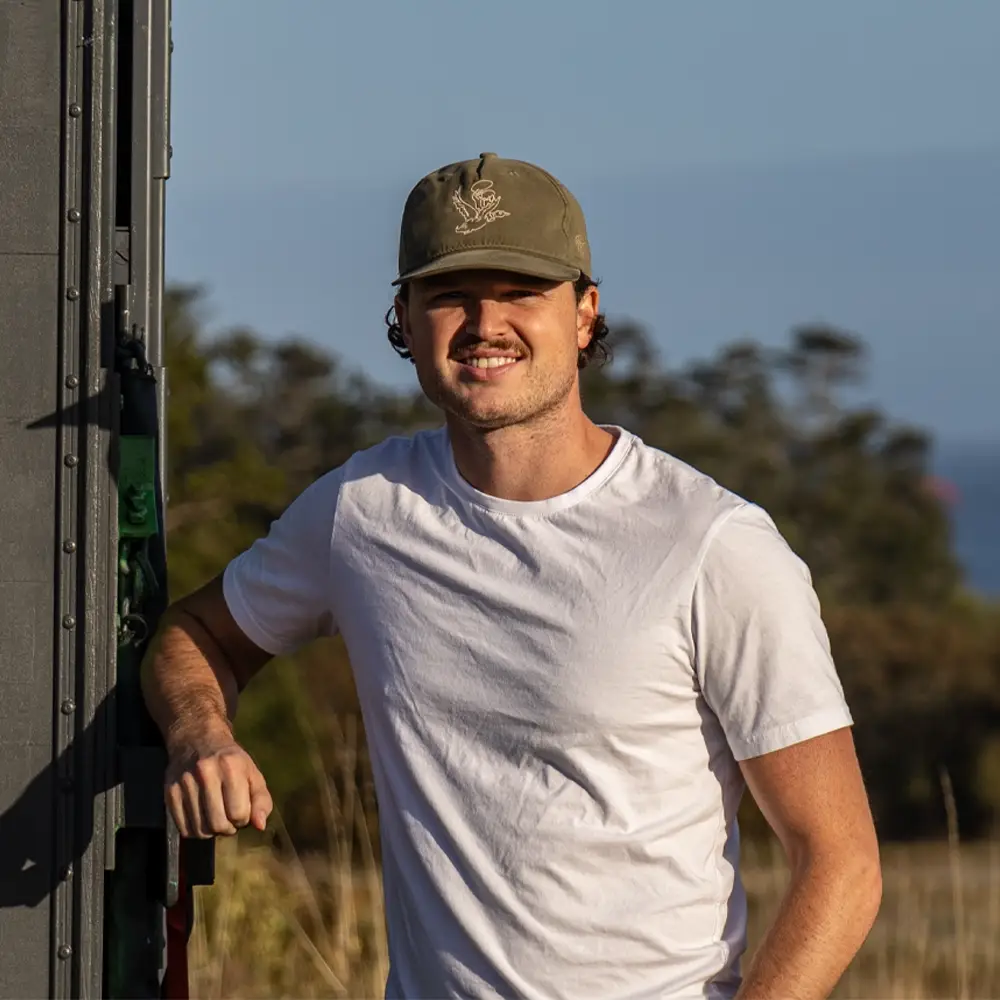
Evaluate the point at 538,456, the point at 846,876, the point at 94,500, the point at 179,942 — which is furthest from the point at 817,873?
the point at 94,500

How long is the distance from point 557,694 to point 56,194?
3.67 ft

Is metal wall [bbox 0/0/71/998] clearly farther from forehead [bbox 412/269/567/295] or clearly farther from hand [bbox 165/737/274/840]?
forehead [bbox 412/269/567/295]

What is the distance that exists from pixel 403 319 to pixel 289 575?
416mm

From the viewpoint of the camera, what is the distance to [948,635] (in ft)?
64.7

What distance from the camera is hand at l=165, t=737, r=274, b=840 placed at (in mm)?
2482

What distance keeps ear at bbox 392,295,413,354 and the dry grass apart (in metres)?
1.73

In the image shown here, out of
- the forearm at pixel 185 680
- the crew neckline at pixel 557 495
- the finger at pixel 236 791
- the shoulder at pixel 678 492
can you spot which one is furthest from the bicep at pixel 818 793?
the forearm at pixel 185 680

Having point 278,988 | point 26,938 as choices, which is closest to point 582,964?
point 26,938

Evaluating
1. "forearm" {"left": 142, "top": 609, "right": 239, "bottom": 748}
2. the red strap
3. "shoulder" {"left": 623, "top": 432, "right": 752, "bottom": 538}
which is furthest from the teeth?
the red strap

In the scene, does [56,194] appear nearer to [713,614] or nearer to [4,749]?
[4,749]

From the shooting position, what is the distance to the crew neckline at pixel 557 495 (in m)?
2.57

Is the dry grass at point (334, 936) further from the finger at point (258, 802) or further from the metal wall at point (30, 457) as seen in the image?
the finger at point (258, 802)

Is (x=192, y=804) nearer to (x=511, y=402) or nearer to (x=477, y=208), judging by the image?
(x=511, y=402)

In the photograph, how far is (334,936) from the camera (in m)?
5.66
